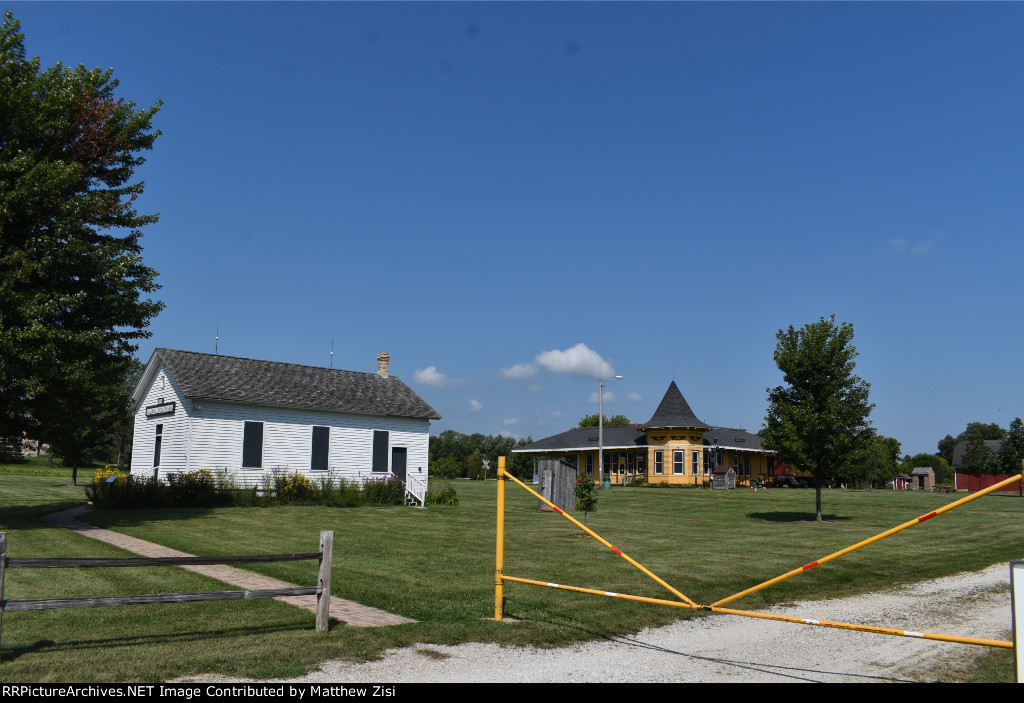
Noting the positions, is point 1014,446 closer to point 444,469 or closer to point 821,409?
point 821,409

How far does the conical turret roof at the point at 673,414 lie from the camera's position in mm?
49375

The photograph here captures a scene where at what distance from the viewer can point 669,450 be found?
164 feet

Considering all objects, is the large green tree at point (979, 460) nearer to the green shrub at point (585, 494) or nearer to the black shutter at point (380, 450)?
the green shrub at point (585, 494)

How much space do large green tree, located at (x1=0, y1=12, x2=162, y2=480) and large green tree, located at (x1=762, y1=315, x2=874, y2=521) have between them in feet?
62.8

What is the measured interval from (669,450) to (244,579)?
4185 centimetres

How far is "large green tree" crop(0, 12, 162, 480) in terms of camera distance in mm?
16297

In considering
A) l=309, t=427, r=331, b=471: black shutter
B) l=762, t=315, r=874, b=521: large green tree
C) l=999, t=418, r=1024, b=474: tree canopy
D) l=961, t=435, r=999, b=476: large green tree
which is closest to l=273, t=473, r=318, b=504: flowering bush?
l=309, t=427, r=331, b=471: black shutter

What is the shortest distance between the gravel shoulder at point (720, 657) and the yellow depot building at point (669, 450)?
135 ft

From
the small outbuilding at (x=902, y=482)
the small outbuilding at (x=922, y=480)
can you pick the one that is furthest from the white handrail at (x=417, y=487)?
the small outbuilding at (x=902, y=482)

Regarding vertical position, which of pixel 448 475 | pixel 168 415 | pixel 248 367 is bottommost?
pixel 448 475

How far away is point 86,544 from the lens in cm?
1495
